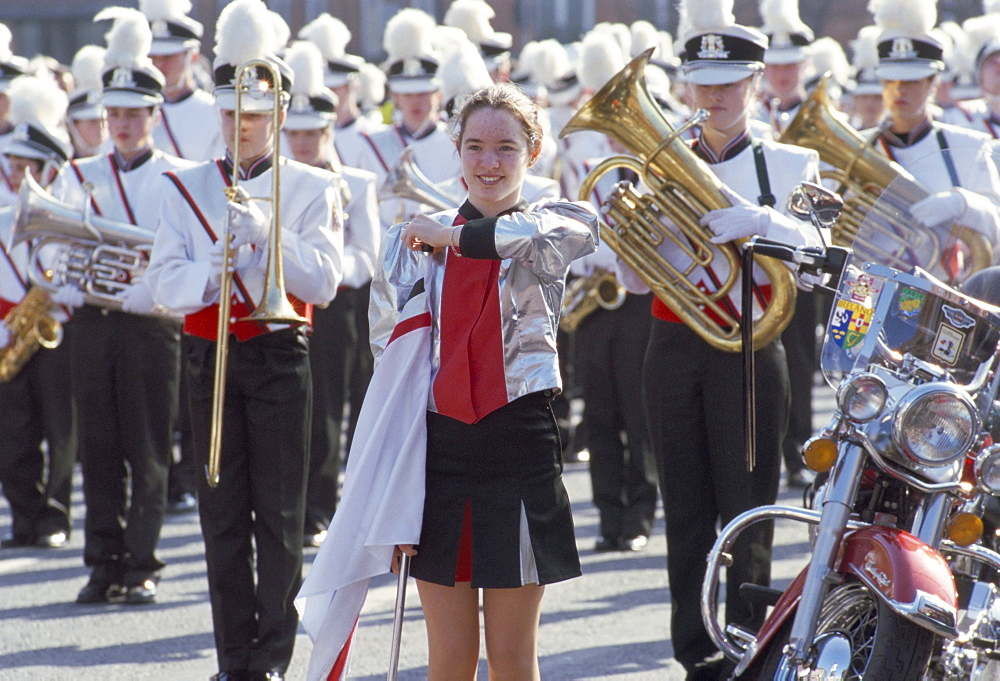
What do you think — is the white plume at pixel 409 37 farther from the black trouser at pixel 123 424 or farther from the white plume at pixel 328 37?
the black trouser at pixel 123 424

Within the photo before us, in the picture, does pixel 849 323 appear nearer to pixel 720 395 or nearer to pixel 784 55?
pixel 720 395

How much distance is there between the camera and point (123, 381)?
7.02 meters

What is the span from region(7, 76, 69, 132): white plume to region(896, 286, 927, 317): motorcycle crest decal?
260 inches

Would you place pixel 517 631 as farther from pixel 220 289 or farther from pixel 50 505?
pixel 50 505

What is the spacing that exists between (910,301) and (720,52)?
179 centimetres

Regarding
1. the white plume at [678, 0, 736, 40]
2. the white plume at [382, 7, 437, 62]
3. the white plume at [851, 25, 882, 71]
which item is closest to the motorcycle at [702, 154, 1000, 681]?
the white plume at [678, 0, 736, 40]

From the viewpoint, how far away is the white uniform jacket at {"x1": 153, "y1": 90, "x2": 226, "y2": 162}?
878cm

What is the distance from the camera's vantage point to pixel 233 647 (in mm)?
5391

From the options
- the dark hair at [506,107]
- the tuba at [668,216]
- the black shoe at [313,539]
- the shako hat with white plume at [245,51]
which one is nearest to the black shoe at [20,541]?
the black shoe at [313,539]

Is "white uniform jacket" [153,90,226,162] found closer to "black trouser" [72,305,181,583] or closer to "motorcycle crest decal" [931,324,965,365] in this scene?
"black trouser" [72,305,181,583]

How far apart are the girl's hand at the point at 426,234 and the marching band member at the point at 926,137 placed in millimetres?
1417

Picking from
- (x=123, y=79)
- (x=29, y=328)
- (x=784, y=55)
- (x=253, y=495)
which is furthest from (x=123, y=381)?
(x=784, y=55)

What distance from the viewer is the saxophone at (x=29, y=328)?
8.27 m

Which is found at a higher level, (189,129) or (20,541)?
(189,129)
